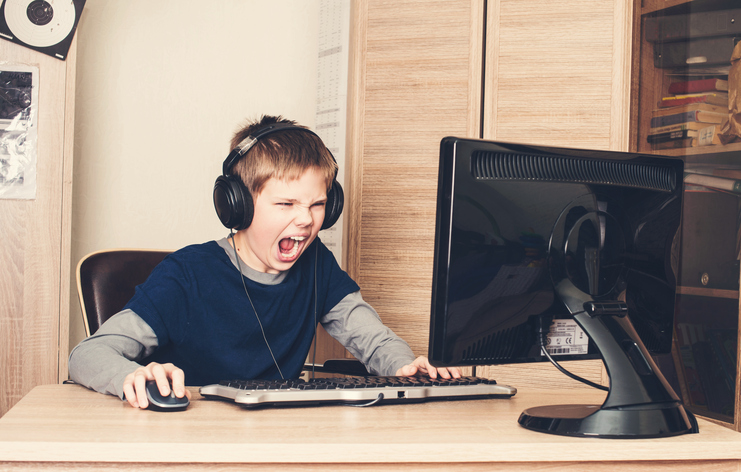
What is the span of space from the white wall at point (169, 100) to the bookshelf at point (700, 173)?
1.24 m

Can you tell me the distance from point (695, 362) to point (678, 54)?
98 centimetres

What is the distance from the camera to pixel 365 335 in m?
1.31

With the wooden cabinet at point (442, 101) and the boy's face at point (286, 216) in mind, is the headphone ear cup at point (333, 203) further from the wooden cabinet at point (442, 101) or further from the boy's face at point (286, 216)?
the wooden cabinet at point (442, 101)

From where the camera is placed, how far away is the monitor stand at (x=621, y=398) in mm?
727

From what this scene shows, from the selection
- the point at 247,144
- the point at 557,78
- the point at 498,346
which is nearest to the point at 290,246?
the point at 247,144

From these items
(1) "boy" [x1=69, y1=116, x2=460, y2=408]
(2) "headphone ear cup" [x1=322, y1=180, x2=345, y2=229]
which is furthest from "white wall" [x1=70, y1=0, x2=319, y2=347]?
(2) "headphone ear cup" [x1=322, y1=180, x2=345, y2=229]

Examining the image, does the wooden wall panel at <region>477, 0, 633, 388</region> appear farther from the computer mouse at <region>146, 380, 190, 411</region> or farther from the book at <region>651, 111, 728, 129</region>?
the computer mouse at <region>146, 380, 190, 411</region>

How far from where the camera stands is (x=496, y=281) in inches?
29.4

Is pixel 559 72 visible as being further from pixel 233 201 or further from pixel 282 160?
pixel 233 201

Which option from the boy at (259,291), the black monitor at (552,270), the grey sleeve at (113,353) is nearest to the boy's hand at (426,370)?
the boy at (259,291)

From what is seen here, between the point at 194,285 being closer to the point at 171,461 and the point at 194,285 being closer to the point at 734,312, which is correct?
the point at 171,461

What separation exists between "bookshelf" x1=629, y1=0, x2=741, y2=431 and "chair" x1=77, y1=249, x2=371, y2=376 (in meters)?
1.13

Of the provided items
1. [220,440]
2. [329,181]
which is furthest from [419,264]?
[220,440]

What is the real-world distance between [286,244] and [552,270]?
0.65 m
